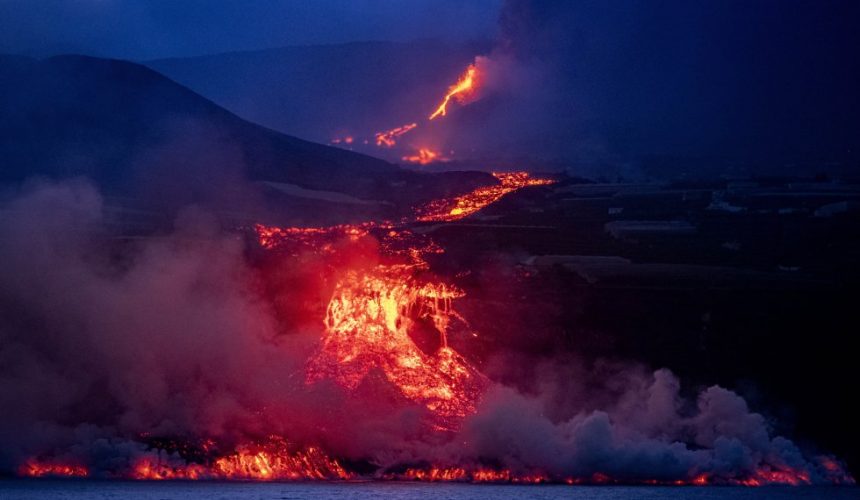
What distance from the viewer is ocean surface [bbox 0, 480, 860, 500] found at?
57416 mm

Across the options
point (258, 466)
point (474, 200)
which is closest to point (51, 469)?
point (258, 466)

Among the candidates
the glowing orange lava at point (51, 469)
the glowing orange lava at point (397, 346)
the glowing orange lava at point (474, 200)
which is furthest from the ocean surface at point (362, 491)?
the glowing orange lava at point (474, 200)

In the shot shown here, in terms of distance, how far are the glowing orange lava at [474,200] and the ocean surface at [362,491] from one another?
19840 mm

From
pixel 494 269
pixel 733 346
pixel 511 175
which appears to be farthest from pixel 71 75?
pixel 733 346

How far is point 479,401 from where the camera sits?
6181 cm

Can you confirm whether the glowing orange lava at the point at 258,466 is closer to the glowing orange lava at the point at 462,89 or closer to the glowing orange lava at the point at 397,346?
the glowing orange lava at the point at 397,346

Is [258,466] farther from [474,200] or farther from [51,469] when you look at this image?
[474,200]

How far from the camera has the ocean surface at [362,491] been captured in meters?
57.4

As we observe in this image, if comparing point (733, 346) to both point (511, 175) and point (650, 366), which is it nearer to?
point (650, 366)

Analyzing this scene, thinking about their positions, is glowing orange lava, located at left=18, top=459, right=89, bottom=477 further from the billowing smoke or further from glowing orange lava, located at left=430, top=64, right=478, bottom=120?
glowing orange lava, located at left=430, top=64, right=478, bottom=120

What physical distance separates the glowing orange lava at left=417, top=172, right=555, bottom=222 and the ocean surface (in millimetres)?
19840

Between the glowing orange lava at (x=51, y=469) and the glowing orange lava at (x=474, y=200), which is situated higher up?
the glowing orange lava at (x=474, y=200)

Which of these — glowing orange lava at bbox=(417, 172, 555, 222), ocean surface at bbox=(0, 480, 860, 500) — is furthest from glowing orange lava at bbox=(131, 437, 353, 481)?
glowing orange lava at bbox=(417, 172, 555, 222)

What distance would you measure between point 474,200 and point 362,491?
28.9m
